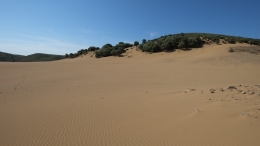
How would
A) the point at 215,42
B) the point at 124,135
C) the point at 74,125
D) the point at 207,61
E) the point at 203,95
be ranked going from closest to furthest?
the point at 124,135, the point at 74,125, the point at 203,95, the point at 207,61, the point at 215,42

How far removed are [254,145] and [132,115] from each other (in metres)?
3.51

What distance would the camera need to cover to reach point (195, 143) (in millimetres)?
3867

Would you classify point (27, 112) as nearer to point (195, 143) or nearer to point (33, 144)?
point (33, 144)

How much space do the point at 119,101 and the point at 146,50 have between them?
2426 centimetres

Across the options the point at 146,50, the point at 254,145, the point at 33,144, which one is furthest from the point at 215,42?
the point at 33,144

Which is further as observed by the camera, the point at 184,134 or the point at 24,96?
the point at 24,96

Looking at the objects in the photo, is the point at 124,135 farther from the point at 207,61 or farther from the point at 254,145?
the point at 207,61

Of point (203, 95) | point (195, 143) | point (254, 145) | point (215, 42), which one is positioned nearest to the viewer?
point (254, 145)

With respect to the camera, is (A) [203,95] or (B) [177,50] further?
(B) [177,50]

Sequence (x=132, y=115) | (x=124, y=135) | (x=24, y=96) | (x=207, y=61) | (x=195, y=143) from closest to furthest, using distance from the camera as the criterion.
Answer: (x=195, y=143) < (x=124, y=135) < (x=132, y=115) < (x=24, y=96) < (x=207, y=61)

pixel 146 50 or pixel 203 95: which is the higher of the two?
pixel 146 50

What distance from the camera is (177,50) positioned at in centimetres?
2972

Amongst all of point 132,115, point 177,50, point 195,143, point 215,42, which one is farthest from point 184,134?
point 215,42

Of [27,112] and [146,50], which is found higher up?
[146,50]
